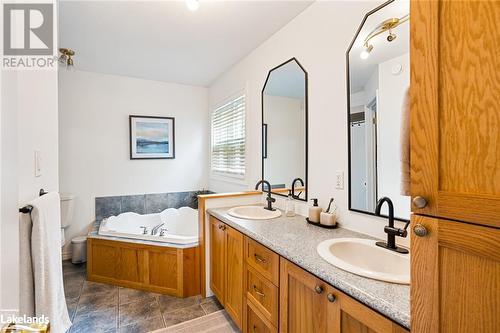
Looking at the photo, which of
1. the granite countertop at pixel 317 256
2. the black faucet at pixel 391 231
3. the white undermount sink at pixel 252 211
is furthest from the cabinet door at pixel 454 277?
the white undermount sink at pixel 252 211

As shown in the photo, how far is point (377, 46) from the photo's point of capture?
1.40m

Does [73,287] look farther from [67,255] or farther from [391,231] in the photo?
[391,231]

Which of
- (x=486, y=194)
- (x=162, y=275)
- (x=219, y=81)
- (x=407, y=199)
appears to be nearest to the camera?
(x=486, y=194)

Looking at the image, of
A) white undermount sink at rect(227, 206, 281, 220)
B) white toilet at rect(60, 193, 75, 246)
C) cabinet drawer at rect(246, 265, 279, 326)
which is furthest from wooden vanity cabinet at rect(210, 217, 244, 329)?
white toilet at rect(60, 193, 75, 246)

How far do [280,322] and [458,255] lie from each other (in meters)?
1.01

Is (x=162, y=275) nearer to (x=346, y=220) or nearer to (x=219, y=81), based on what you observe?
(x=346, y=220)

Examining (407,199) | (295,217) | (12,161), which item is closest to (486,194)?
(407,199)

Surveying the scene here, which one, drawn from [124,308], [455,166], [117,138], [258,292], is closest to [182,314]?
[124,308]

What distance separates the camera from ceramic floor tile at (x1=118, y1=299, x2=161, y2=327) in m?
1.98

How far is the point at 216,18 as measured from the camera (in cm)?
204

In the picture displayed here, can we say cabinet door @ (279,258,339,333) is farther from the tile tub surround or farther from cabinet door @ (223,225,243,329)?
the tile tub surround

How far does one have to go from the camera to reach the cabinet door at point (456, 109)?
0.50 metres

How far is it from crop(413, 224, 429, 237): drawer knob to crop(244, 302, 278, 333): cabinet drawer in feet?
3.41

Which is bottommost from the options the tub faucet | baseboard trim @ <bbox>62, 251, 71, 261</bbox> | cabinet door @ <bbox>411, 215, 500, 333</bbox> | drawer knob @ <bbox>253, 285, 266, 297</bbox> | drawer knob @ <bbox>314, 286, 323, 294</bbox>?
baseboard trim @ <bbox>62, 251, 71, 261</bbox>
